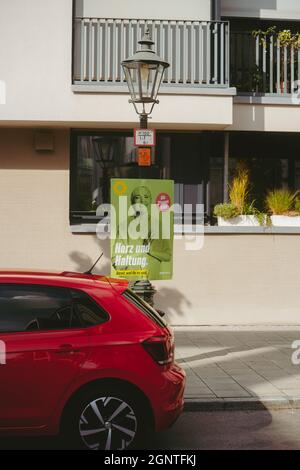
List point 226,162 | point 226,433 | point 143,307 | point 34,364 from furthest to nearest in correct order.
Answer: point 226,162 < point 226,433 < point 143,307 < point 34,364

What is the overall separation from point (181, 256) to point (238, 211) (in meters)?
1.41

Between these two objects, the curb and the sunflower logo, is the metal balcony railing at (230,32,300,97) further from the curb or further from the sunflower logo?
the curb

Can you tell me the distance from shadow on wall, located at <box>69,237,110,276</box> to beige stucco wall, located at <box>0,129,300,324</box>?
2 cm

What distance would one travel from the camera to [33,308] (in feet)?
21.0

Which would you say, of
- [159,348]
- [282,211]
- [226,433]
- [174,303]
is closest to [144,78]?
[159,348]

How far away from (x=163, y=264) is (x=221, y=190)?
5663 millimetres

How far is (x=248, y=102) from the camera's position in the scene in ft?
46.9

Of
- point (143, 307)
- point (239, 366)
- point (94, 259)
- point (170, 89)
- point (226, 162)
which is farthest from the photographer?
point (226, 162)

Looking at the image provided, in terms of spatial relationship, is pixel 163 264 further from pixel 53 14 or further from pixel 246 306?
pixel 53 14

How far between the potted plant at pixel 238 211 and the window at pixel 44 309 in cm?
797

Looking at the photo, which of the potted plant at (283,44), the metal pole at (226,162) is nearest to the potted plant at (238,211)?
the metal pole at (226,162)

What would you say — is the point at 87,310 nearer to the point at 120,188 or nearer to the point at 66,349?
the point at 66,349

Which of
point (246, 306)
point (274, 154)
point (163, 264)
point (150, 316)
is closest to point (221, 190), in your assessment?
point (274, 154)

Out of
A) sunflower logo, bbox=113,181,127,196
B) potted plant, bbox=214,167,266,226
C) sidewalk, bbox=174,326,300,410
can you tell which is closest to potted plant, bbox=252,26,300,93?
potted plant, bbox=214,167,266,226
